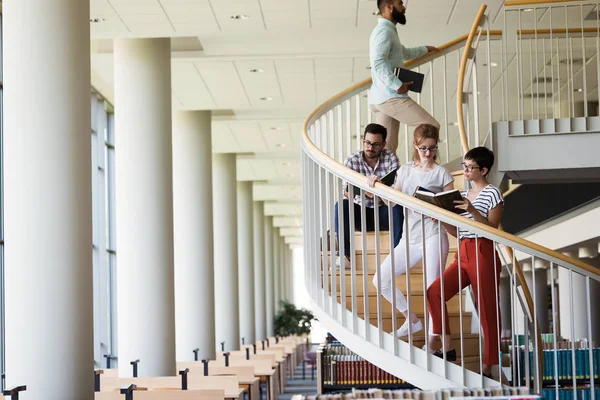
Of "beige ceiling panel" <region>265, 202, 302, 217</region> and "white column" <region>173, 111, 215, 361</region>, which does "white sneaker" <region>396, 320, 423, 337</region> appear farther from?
"beige ceiling panel" <region>265, 202, 302, 217</region>

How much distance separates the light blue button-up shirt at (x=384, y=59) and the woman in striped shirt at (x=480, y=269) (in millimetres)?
1207

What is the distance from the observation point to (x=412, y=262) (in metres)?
5.25

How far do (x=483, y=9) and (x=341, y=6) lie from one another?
207 cm

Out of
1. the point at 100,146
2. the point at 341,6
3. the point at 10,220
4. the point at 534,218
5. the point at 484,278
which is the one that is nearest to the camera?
the point at 484,278

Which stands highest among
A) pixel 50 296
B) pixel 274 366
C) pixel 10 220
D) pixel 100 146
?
pixel 100 146

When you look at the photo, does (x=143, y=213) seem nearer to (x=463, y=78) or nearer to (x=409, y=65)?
(x=409, y=65)

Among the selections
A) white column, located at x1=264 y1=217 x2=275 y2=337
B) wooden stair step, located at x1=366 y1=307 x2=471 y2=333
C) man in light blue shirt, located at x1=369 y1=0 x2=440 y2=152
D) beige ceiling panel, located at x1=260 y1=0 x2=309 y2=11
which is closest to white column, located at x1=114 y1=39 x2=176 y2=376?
beige ceiling panel, located at x1=260 y1=0 x2=309 y2=11

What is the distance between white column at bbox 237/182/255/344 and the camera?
65.2 ft

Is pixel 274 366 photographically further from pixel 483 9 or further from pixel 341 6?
pixel 483 9

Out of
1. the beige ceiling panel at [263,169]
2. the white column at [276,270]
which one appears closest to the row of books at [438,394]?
the beige ceiling panel at [263,169]

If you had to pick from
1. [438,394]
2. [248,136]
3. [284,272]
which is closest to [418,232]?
[438,394]

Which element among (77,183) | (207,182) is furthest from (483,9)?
(207,182)

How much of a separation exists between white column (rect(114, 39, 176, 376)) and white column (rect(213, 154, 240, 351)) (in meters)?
6.42

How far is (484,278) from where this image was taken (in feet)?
16.2
